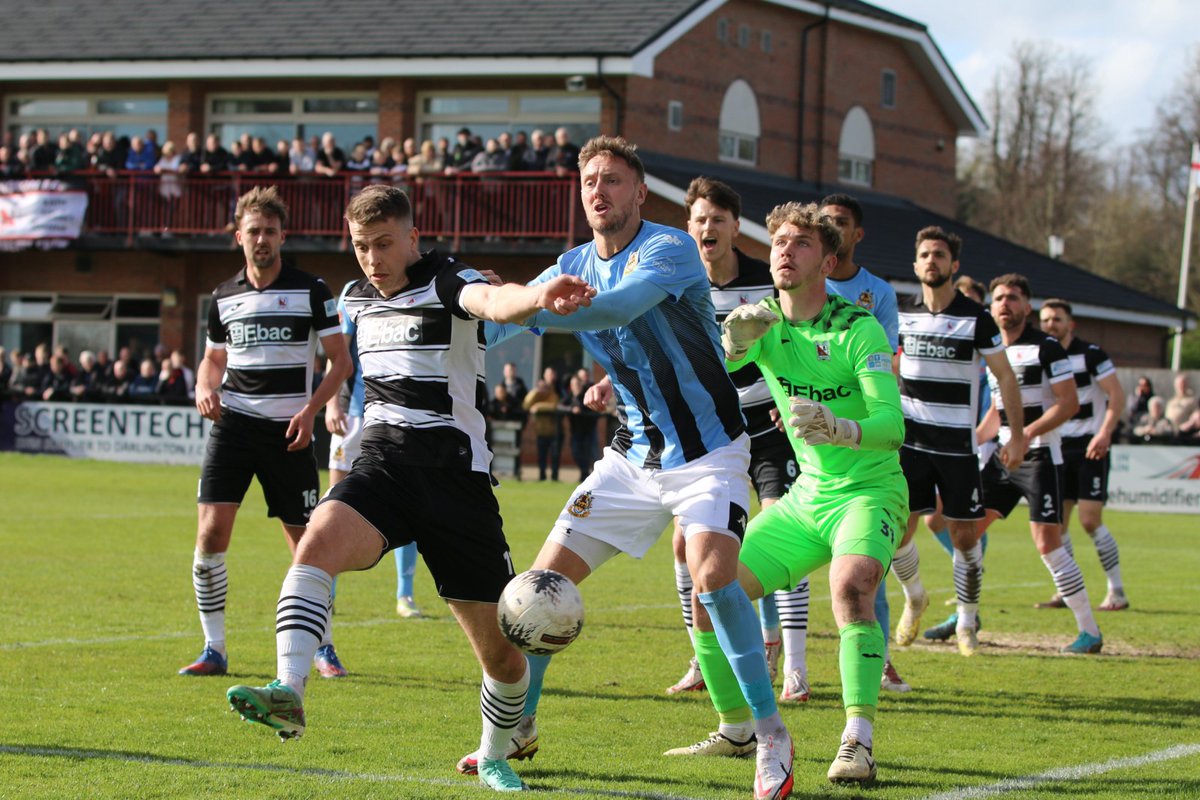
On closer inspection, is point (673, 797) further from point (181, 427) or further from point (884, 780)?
point (181, 427)

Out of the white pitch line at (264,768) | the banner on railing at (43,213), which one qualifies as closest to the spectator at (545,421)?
the banner on railing at (43,213)

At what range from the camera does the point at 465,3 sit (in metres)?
35.2

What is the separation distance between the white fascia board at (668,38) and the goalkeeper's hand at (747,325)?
25709 millimetres

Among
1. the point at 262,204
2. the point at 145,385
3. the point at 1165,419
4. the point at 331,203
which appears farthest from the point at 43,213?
the point at 262,204

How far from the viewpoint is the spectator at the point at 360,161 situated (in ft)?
105

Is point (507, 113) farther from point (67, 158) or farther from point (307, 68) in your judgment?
point (67, 158)

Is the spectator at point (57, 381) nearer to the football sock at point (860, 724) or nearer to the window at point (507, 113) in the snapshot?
the window at point (507, 113)

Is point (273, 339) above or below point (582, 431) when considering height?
above

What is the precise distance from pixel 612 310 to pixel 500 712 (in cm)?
159

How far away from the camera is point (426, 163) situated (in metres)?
31.3

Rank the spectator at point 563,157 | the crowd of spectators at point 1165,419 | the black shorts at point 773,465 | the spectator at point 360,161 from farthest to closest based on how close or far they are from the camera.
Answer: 1. the spectator at point 360,161
2. the spectator at point 563,157
3. the crowd of spectators at point 1165,419
4. the black shorts at point 773,465

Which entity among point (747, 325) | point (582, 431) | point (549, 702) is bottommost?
point (582, 431)

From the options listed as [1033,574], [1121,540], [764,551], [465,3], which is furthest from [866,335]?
[465,3]

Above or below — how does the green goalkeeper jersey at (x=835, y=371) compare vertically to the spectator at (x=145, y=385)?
above
